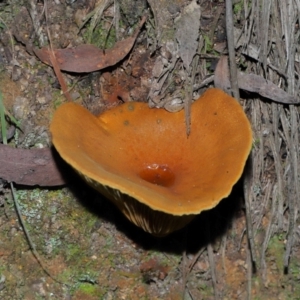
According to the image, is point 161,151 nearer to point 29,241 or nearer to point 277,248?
point 29,241

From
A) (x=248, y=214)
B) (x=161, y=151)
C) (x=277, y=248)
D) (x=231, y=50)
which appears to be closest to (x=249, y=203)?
(x=248, y=214)

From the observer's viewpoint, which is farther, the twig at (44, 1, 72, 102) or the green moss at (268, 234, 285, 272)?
the green moss at (268, 234, 285, 272)

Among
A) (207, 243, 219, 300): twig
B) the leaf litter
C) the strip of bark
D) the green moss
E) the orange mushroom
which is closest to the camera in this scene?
the orange mushroom

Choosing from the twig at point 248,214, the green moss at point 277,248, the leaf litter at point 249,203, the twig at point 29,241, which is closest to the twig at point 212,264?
the leaf litter at point 249,203

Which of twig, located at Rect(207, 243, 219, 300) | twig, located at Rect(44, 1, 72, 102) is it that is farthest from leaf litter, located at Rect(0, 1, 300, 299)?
twig, located at Rect(44, 1, 72, 102)

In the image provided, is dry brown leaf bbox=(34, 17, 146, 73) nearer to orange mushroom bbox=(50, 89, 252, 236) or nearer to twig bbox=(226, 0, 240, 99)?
orange mushroom bbox=(50, 89, 252, 236)

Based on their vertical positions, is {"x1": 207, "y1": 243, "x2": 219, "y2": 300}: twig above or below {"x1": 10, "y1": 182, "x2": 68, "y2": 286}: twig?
below

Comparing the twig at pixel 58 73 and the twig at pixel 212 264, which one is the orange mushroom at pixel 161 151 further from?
the twig at pixel 212 264
